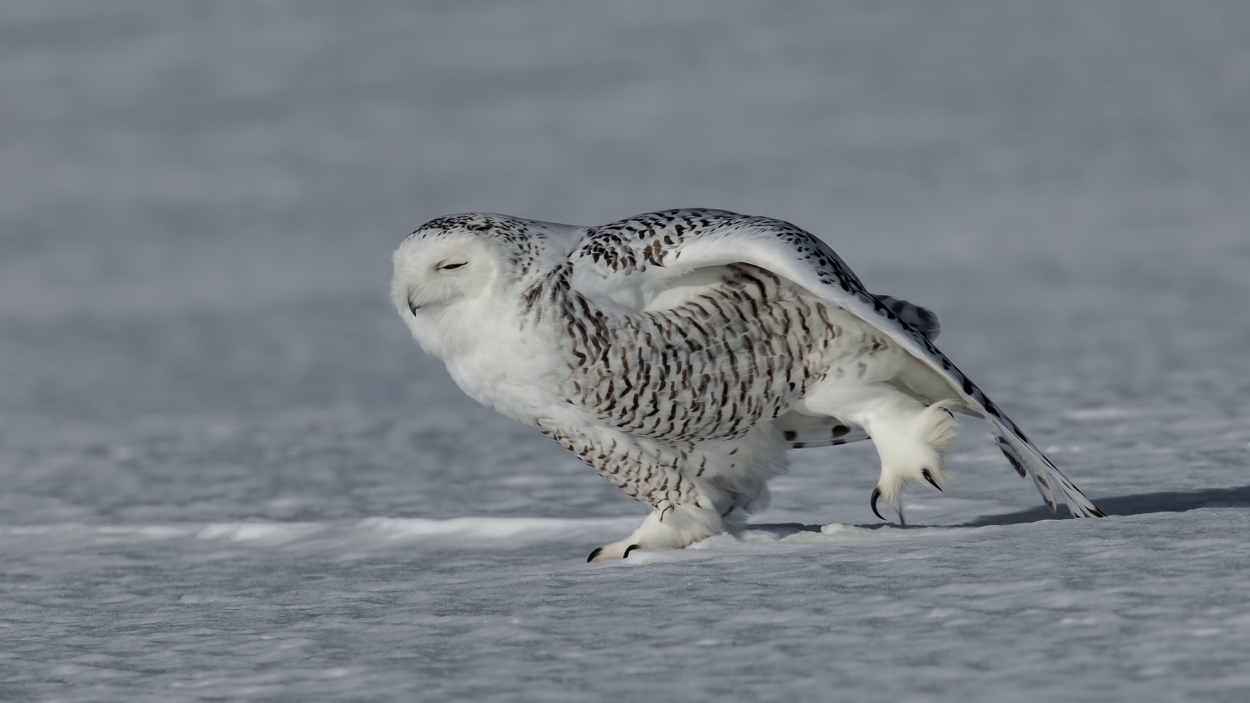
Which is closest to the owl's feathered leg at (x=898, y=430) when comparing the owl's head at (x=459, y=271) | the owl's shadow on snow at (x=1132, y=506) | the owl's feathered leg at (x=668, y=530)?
the owl's shadow on snow at (x=1132, y=506)

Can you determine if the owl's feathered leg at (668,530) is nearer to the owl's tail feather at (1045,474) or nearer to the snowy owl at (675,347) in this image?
the snowy owl at (675,347)

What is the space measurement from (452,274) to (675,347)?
62cm

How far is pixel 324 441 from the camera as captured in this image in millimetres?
6484

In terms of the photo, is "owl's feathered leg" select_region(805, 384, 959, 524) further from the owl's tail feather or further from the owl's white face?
the owl's white face

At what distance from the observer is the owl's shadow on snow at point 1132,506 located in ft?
13.8

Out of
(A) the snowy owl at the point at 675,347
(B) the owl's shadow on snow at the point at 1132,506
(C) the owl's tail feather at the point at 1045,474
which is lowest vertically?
(B) the owl's shadow on snow at the point at 1132,506

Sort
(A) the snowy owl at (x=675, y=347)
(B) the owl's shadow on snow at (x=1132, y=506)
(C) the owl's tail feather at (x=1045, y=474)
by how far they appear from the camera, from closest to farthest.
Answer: (A) the snowy owl at (x=675, y=347), (C) the owl's tail feather at (x=1045, y=474), (B) the owl's shadow on snow at (x=1132, y=506)

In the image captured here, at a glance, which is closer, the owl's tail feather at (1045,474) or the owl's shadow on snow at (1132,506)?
the owl's tail feather at (1045,474)

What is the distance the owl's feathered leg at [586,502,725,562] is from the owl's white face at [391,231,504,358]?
2.45ft

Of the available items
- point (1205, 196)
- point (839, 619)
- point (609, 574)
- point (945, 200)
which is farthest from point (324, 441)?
point (1205, 196)

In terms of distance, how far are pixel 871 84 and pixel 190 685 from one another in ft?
34.9

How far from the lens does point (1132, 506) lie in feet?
14.2

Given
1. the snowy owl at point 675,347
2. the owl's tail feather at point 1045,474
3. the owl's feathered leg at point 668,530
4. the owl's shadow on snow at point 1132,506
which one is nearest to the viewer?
the snowy owl at point 675,347

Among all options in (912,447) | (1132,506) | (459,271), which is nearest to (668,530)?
(912,447)
